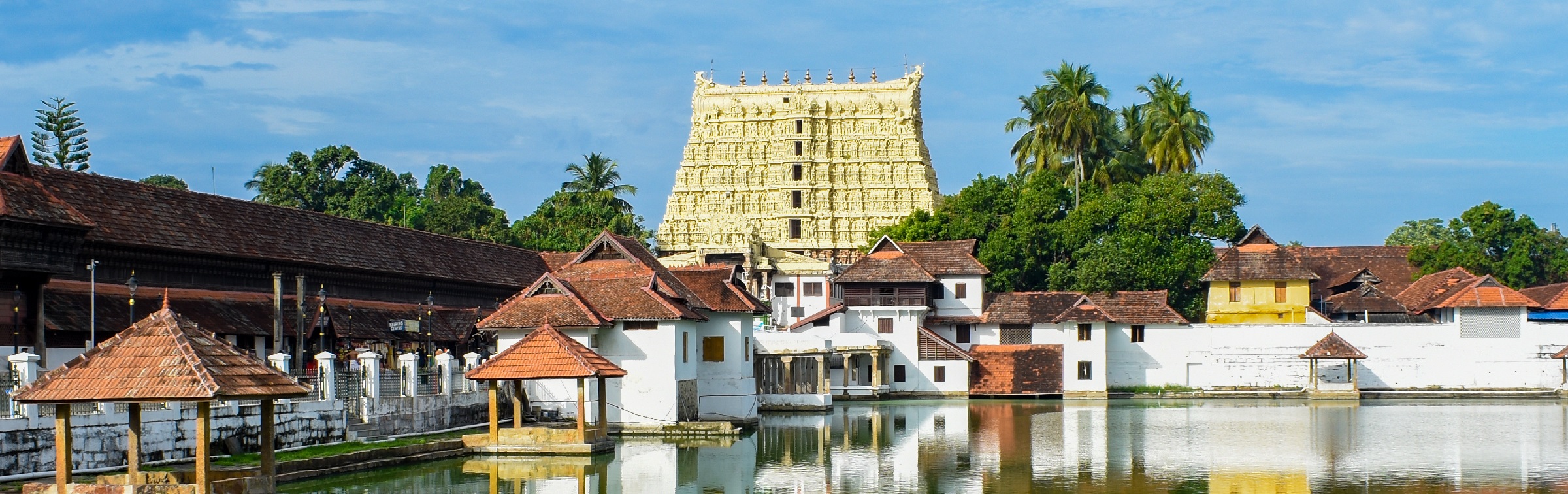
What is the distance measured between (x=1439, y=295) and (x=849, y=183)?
122 feet

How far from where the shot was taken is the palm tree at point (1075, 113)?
233 feet

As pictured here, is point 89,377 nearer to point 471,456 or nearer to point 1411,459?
point 471,456

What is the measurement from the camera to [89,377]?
20078mm

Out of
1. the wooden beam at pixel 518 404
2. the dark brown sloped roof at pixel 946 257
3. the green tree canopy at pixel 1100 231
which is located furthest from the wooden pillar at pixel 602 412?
the green tree canopy at pixel 1100 231

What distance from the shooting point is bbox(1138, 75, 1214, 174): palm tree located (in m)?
71.4

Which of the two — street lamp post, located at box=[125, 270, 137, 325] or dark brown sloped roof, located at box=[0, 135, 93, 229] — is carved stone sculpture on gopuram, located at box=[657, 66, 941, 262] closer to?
street lamp post, located at box=[125, 270, 137, 325]

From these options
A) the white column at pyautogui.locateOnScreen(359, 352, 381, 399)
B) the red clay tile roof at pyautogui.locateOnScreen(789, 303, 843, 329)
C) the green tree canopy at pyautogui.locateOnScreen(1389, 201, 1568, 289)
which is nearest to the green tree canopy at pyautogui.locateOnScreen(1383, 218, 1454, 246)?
the green tree canopy at pyautogui.locateOnScreen(1389, 201, 1568, 289)

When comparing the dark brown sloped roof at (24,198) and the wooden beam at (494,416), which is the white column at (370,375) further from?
the dark brown sloped roof at (24,198)

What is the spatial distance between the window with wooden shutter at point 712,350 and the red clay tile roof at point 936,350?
717 inches

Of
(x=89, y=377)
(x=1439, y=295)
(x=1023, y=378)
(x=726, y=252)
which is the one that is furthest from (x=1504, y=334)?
(x=89, y=377)

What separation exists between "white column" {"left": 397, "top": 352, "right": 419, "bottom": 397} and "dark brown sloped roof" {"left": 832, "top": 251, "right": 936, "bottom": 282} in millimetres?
27216

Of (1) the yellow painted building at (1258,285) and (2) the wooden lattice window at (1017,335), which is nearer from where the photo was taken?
(2) the wooden lattice window at (1017,335)

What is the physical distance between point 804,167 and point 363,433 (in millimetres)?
59790

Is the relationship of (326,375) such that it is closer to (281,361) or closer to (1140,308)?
(281,361)
